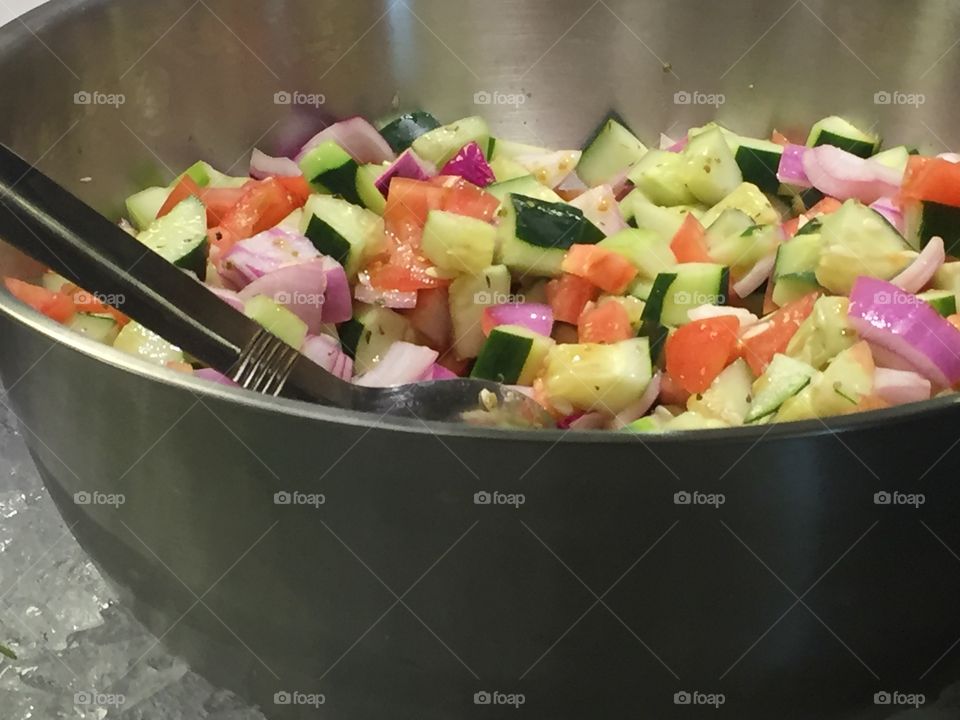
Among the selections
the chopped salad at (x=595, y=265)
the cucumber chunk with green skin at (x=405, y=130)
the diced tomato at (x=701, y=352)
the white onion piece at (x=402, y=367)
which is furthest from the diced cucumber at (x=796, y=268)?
the cucumber chunk with green skin at (x=405, y=130)

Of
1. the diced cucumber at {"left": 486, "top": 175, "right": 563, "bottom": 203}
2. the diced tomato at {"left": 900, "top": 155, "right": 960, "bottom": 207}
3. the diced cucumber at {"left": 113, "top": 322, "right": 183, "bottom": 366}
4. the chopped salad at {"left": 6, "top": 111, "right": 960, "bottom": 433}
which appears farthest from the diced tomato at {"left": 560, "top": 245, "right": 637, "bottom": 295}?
the diced cucumber at {"left": 113, "top": 322, "right": 183, "bottom": 366}

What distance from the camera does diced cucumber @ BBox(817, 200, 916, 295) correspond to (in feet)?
3.55

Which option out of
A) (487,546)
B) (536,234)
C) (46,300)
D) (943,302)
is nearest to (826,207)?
(943,302)

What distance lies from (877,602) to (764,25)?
791 millimetres

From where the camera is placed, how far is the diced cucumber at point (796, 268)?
1.11 m

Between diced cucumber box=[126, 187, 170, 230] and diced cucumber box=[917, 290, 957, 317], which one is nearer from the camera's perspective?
diced cucumber box=[917, 290, 957, 317]

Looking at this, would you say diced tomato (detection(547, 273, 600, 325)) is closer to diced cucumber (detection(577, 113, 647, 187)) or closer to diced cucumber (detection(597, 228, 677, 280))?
diced cucumber (detection(597, 228, 677, 280))

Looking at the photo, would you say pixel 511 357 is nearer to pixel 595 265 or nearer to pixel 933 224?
pixel 595 265

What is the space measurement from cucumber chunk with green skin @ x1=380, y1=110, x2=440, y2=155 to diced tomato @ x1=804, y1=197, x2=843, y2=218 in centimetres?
48

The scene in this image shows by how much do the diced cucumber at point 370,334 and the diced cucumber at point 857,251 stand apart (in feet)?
1.49


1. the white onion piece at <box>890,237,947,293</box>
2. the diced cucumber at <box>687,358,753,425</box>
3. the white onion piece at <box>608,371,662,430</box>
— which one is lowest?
the white onion piece at <box>608,371,662,430</box>

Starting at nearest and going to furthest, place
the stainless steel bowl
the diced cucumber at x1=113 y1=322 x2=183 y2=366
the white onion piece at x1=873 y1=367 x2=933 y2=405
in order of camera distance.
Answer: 1. the stainless steel bowl
2. the white onion piece at x1=873 y1=367 x2=933 y2=405
3. the diced cucumber at x1=113 y1=322 x2=183 y2=366

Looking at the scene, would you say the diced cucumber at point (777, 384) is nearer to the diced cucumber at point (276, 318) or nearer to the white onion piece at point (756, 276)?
the white onion piece at point (756, 276)

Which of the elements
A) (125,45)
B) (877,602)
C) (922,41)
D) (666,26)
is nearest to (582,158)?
(666,26)
